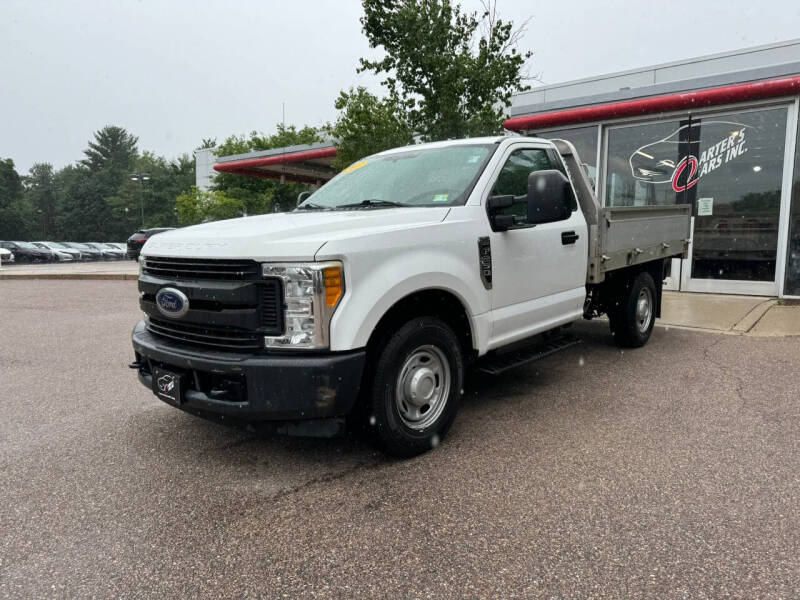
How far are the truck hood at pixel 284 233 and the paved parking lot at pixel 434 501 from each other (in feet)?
4.15

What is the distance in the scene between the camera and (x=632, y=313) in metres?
6.10

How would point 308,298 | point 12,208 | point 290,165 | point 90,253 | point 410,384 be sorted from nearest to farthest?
1. point 308,298
2. point 410,384
3. point 290,165
4. point 90,253
5. point 12,208

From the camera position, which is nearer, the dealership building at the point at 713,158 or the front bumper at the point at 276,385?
the front bumper at the point at 276,385

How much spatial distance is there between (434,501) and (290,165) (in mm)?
20356

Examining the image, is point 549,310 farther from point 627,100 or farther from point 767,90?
point 627,100

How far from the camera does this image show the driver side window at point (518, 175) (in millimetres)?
4109

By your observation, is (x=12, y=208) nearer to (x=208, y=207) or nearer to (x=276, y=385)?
(x=208, y=207)

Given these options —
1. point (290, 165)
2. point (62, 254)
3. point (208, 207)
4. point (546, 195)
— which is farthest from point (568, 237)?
point (62, 254)

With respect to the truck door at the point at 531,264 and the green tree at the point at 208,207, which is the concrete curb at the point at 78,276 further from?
the truck door at the point at 531,264

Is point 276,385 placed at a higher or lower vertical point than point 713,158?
lower

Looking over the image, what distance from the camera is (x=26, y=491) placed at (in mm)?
3072

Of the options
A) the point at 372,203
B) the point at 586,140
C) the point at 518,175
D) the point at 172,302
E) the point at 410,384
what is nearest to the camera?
the point at 172,302

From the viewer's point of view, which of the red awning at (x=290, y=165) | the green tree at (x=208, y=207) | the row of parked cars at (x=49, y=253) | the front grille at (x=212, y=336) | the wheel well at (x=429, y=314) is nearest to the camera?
the front grille at (x=212, y=336)

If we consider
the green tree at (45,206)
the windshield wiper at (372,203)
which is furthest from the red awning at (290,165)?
the green tree at (45,206)
